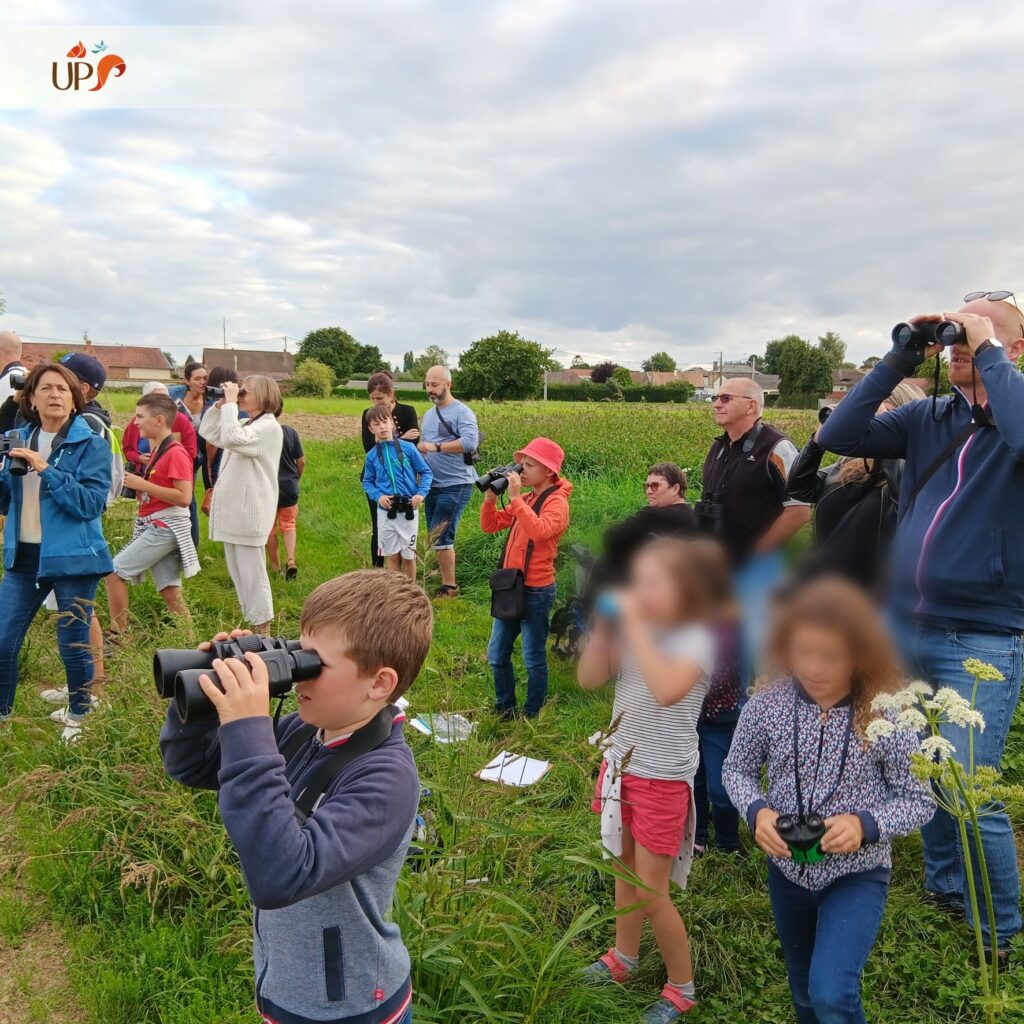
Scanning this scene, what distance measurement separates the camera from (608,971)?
2.57 metres

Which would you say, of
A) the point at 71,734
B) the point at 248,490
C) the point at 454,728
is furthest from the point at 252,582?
the point at 454,728

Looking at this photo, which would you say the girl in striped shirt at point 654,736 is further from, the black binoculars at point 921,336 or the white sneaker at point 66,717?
the white sneaker at point 66,717

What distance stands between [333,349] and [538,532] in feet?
259

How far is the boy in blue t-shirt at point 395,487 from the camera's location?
6.26 metres

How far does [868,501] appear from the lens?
303cm

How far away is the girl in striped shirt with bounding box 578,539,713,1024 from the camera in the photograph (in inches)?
88.6

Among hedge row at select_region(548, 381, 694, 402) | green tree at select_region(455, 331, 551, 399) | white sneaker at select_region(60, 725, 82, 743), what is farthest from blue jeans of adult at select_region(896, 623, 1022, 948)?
green tree at select_region(455, 331, 551, 399)

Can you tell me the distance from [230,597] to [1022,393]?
17.8 feet

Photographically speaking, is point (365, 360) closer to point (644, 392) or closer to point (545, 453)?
point (644, 392)

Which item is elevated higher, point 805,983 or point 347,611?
point 347,611

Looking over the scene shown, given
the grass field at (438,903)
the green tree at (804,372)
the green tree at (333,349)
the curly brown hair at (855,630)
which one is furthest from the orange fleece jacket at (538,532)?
the green tree at (333,349)

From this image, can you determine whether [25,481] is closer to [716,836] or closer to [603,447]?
[716,836]

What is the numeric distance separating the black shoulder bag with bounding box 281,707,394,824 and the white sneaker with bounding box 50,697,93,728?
9.48 feet

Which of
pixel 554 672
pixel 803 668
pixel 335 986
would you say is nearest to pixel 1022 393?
pixel 803 668
